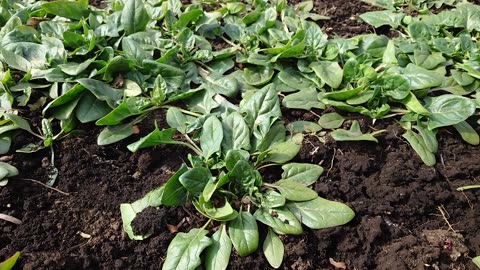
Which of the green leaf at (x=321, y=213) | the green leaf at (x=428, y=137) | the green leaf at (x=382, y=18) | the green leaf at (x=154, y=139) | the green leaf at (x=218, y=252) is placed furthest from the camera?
the green leaf at (x=382, y=18)

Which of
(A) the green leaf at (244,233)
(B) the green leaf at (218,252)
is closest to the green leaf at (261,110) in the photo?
(A) the green leaf at (244,233)

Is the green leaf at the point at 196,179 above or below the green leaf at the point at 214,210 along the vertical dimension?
above

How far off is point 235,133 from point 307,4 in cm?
198

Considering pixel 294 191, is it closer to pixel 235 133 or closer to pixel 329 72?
pixel 235 133

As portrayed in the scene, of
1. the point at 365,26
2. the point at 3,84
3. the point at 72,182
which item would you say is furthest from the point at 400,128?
the point at 3,84

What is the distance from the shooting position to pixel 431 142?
2.91m

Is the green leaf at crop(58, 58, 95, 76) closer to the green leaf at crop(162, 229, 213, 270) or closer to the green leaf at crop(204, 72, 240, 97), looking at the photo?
the green leaf at crop(204, 72, 240, 97)

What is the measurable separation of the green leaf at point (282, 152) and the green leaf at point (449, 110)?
2.87 ft

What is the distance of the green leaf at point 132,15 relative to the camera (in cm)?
353

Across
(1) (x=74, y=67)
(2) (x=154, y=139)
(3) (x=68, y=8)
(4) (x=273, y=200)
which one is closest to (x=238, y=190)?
(4) (x=273, y=200)

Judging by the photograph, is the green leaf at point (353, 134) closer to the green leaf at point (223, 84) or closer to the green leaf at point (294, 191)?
the green leaf at point (294, 191)

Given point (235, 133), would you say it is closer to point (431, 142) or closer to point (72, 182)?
point (72, 182)

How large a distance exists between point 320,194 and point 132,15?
6.35ft

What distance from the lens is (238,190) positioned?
2.60m
